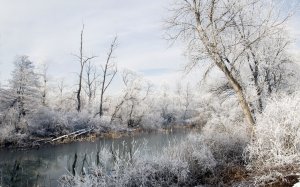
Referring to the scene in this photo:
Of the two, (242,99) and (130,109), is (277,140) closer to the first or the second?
(242,99)

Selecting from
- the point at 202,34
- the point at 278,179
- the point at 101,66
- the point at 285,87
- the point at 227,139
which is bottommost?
the point at 278,179

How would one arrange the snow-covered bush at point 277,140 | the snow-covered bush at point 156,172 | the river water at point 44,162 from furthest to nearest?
1. the river water at point 44,162
2. the snow-covered bush at point 277,140
3. the snow-covered bush at point 156,172

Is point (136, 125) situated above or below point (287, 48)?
below

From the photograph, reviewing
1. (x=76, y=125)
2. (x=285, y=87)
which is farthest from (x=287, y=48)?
(x=76, y=125)

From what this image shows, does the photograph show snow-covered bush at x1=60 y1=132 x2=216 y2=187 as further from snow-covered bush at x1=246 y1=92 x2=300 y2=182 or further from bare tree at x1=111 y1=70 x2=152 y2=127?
bare tree at x1=111 y1=70 x2=152 y2=127

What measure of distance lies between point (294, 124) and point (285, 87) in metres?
11.2

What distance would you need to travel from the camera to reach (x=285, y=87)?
20.6m

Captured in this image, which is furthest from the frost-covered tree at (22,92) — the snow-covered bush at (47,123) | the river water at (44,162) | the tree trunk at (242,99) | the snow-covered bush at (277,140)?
the snow-covered bush at (277,140)

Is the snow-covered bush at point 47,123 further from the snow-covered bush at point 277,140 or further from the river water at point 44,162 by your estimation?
the snow-covered bush at point 277,140

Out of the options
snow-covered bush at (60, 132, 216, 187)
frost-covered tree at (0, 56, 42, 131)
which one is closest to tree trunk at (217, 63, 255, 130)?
snow-covered bush at (60, 132, 216, 187)

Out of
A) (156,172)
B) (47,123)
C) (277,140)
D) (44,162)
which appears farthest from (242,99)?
(47,123)

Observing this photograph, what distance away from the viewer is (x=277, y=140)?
32.8 ft

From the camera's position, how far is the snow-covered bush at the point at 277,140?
9.55m

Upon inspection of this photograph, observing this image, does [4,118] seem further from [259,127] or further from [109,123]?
[259,127]
